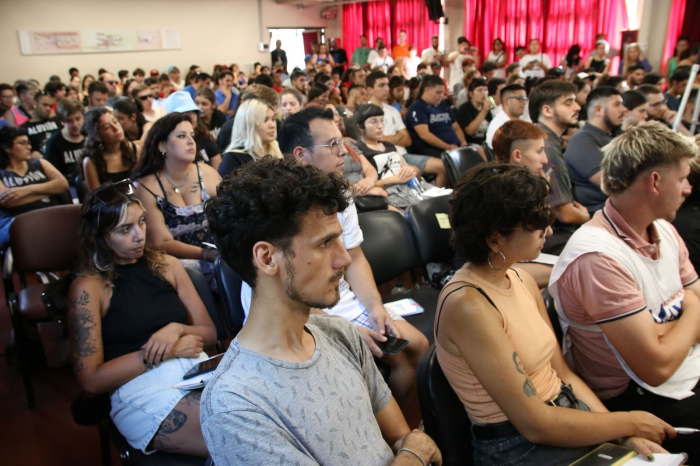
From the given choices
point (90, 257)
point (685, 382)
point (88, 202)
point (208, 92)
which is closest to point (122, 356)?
point (90, 257)

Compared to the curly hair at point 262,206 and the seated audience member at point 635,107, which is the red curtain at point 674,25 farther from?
the curly hair at point 262,206

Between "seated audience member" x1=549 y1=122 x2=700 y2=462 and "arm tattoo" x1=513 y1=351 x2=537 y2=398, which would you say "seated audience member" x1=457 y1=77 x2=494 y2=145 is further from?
"arm tattoo" x1=513 y1=351 x2=537 y2=398

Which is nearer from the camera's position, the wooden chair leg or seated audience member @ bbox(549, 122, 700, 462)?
seated audience member @ bbox(549, 122, 700, 462)

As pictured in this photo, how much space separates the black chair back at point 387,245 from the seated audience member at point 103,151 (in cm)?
195

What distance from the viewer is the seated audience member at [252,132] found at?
3180 millimetres

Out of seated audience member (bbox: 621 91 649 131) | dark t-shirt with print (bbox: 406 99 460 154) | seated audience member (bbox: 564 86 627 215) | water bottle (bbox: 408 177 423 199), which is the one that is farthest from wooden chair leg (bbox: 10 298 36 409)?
seated audience member (bbox: 621 91 649 131)

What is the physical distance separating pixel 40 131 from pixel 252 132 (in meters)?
3.18

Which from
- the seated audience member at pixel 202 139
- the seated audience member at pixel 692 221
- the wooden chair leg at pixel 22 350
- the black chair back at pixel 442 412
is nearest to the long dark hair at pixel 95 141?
the seated audience member at pixel 202 139

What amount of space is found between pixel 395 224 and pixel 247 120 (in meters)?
1.28

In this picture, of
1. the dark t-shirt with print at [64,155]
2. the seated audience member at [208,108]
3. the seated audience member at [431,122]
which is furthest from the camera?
the seated audience member at [431,122]

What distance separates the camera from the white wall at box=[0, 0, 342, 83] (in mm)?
10539

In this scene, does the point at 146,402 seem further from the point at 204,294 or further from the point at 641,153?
the point at 641,153

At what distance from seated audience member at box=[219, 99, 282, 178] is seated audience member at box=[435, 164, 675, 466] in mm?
2028

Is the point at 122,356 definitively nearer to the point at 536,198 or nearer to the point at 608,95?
the point at 536,198
